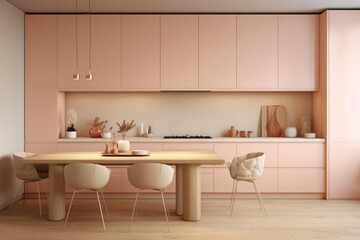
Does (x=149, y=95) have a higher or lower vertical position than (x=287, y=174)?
higher

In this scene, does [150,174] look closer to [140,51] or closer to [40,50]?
[140,51]

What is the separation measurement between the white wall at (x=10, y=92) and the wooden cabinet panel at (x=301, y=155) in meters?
3.79

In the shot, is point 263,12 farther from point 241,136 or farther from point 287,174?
point 287,174

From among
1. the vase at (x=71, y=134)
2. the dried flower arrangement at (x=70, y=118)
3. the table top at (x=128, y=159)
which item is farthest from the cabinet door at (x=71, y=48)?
the table top at (x=128, y=159)

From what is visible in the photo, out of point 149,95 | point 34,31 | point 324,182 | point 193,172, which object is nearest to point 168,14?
point 149,95

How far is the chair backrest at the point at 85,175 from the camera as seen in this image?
183 inches

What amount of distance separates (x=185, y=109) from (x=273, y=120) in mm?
1415

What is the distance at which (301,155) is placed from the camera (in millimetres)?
6508

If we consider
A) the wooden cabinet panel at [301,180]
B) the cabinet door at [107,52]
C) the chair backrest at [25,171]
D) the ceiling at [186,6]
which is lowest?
the wooden cabinet panel at [301,180]

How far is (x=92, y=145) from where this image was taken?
6.50 meters

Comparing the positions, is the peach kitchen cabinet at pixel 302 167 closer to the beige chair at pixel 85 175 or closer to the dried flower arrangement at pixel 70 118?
the beige chair at pixel 85 175

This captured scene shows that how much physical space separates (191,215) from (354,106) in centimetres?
302

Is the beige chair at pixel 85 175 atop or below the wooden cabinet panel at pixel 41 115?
below

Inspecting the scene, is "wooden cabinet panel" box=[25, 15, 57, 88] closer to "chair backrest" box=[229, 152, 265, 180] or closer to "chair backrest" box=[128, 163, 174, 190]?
"chair backrest" box=[128, 163, 174, 190]
